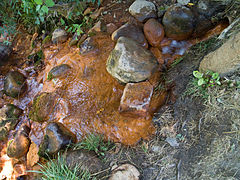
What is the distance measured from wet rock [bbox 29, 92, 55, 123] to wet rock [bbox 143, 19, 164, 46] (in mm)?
2179

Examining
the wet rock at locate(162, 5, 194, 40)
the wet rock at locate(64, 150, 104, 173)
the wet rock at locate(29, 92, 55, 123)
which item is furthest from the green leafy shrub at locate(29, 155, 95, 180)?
the wet rock at locate(162, 5, 194, 40)

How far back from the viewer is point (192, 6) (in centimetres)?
253

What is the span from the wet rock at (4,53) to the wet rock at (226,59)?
4655mm

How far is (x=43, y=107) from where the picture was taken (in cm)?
293

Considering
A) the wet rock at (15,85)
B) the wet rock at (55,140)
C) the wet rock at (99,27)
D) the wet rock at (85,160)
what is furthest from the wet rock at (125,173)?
the wet rock at (15,85)

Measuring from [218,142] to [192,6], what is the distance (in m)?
2.16

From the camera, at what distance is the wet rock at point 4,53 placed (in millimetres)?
3980

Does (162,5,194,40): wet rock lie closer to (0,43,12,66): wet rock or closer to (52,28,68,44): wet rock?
(52,28,68,44): wet rock

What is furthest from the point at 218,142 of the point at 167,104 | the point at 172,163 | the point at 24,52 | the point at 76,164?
the point at 24,52

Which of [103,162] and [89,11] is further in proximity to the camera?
[89,11]

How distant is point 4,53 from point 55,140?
3.12m

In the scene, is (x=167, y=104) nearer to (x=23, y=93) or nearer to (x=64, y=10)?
(x=64, y=10)

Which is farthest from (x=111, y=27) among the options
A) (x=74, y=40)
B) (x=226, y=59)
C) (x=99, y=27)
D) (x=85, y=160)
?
(x=85, y=160)

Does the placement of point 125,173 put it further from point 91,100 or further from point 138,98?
point 91,100
